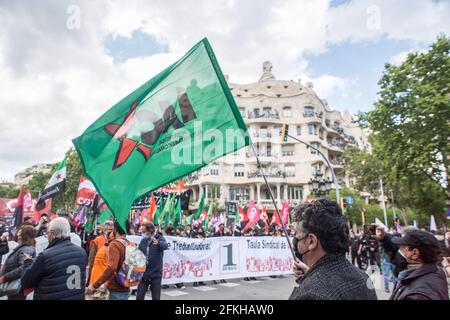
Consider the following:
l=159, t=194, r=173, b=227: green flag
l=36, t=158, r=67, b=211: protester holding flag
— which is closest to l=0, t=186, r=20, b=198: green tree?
l=159, t=194, r=173, b=227: green flag

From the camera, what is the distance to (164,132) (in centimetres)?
444

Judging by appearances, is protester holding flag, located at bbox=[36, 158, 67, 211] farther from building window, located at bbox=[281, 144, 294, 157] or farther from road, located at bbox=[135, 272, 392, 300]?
building window, located at bbox=[281, 144, 294, 157]

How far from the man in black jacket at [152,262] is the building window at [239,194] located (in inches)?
1953

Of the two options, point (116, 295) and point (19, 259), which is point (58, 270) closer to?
point (116, 295)

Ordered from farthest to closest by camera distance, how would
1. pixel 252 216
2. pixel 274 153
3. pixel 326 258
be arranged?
pixel 274 153 < pixel 252 216 < pixel 326 258

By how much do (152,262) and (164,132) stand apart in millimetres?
2735

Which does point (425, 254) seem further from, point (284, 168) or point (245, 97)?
point (245, 97)

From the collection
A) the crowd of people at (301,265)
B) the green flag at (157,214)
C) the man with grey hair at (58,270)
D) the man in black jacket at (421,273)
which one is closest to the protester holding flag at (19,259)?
the crowd of people at (301,265)

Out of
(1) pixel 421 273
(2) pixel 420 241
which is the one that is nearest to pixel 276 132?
(2) pixel 420 241

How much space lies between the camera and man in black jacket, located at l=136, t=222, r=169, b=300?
5.83 metres

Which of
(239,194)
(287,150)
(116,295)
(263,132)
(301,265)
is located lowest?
(116,295)

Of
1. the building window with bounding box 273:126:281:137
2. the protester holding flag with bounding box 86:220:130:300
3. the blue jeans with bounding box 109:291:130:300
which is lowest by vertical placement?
the blue jeans with bounding box 109:291:130:300

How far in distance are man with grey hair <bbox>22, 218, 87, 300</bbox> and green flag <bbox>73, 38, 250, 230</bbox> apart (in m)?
0.66

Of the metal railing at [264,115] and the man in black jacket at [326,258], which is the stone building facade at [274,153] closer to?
the metal railing at [264,115]
